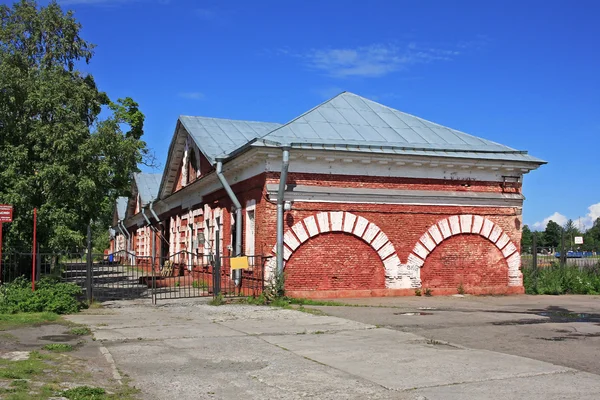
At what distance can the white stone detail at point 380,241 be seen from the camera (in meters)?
18.3

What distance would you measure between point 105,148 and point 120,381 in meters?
11.6

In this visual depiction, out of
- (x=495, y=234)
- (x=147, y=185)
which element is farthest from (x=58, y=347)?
(x=147, y=185)

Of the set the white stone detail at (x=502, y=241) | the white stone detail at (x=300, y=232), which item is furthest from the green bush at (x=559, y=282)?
the white stone detail at (x=300, y=232)

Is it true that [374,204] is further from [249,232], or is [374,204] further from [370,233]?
[249,232]

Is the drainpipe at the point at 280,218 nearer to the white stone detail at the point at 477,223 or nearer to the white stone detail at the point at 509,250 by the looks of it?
the white stone detail at the point at 477,223

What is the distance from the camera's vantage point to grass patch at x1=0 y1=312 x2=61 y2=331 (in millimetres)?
12172

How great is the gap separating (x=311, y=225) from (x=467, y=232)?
522 centimetres

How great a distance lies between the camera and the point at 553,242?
351 feet

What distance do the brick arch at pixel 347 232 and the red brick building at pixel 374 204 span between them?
29 millimetres

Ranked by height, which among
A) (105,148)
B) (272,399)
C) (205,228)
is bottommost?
(272,399)

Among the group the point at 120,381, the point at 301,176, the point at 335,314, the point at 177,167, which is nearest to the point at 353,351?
the point at 120,381

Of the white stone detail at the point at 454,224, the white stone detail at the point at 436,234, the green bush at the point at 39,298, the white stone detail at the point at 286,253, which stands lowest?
the green bush at the point at 39,298

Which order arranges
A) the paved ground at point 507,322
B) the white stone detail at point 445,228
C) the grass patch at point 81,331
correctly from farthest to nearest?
the white stone detail at point 445,228 < the grass patch at point 81,331 < the paved ground at point 507,322

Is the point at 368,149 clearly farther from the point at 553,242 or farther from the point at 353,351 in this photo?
the point at 553,242
